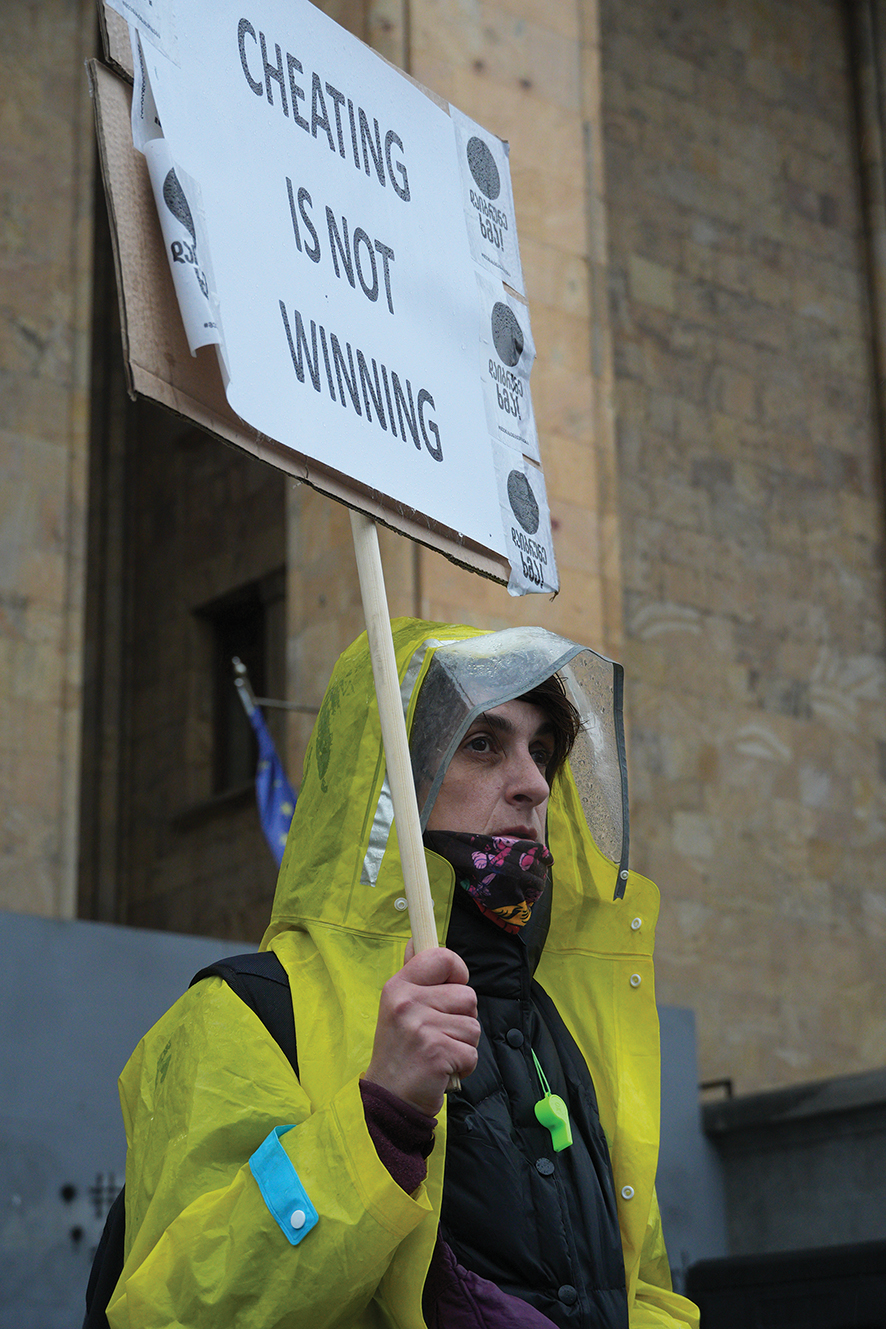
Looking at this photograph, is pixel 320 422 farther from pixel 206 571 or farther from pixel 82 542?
pixel 206 571

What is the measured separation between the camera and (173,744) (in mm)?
16094

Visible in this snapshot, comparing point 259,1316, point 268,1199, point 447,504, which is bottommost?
point 259,1316

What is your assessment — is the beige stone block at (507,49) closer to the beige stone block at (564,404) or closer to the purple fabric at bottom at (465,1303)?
the beige stone block at (564,404)

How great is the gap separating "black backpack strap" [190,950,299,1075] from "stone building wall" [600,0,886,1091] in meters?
10.0

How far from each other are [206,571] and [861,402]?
19.4 feet

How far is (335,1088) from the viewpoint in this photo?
7.91 feet

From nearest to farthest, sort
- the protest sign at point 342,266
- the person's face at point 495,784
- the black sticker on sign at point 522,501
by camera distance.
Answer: the protest sign at point 342,266
the person's face at point 495,784
the black sticker on sign at point 522,501

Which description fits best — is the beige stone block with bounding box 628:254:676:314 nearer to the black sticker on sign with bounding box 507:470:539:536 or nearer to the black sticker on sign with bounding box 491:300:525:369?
the black sticker on sign with bounding box 491:300:525:369

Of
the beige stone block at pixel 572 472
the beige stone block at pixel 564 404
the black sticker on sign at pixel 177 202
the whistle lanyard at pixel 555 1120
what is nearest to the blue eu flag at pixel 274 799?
the beige stone block at pixel 572 472

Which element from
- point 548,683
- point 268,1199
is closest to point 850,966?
point 548,683

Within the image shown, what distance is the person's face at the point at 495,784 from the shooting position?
9.21 ft

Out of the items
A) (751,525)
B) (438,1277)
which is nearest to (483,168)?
(438,1277)

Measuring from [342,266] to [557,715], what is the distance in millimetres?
904

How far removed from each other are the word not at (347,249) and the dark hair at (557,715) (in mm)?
705
